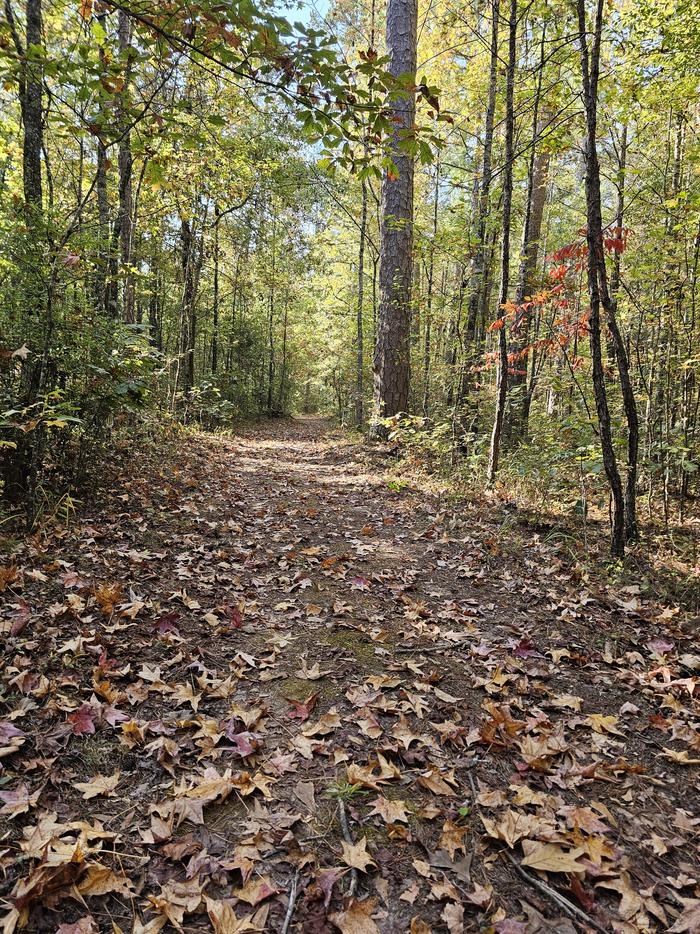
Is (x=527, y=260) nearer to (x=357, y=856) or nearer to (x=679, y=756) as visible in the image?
(x=679, y=756)

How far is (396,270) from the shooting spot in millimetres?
9961

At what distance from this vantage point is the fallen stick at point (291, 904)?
1700mm

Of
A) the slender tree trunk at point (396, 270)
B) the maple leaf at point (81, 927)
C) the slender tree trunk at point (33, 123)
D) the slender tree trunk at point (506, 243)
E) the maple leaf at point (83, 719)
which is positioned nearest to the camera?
the maple leaf at point (81, 927)

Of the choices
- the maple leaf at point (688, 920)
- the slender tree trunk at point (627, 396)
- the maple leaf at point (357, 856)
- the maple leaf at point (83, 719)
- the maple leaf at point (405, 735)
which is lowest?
the maple leaf at point (688, 920)

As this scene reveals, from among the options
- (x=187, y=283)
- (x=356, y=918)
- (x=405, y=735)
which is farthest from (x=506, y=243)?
(x=187, y=283)

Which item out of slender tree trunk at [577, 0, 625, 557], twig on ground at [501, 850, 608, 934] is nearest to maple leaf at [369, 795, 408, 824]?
twig on ground at [501, 850, 608, 934]

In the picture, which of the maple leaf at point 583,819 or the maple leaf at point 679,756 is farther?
the maple leaf at point 679,756

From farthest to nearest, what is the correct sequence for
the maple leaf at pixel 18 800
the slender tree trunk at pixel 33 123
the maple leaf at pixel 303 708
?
the slender tree trunk at pixel 33 123
the maple leaf at pixel 303 708
the maple leaf at pixel 18 800

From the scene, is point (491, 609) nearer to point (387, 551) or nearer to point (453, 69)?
point (387, 551)

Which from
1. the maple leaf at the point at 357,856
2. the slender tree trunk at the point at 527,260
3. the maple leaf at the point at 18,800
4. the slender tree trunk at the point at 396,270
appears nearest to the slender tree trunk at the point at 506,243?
the slender tree trunk at the point at 527,260

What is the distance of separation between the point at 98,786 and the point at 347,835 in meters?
1.12

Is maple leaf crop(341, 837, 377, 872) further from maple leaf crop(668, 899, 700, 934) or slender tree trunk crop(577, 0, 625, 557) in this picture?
slender tree trunk crop(577, 0, 625, 557)

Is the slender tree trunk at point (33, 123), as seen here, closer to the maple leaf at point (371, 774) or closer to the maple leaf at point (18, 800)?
the maple leaf at point (18, 800)

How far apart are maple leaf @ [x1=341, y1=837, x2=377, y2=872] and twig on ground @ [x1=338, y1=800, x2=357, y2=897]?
0.06 ft
